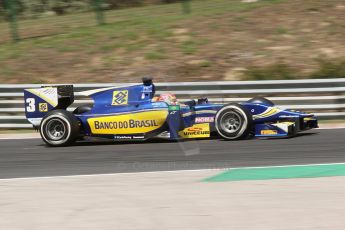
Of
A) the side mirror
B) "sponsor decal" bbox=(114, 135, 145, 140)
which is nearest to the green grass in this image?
the side mirror

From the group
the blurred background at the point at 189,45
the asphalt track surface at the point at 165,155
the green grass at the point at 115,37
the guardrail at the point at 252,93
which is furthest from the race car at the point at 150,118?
the green grass at the point at 115,37

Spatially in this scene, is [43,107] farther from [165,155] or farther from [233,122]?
[233,122]

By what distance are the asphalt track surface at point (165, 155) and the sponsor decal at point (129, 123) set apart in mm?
263

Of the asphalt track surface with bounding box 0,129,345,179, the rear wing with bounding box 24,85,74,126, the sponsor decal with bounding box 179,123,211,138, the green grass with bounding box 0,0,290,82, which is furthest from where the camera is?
the green grass with bounding box 0,0,290,82

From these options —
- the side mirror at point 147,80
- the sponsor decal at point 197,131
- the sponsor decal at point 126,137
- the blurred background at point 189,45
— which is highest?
the blurred background at point 189,45

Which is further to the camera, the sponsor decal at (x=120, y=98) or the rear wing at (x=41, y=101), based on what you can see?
the rear wing at (x=41, y=101)

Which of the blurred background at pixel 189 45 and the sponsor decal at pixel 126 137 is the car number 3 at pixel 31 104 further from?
the blurred background at pixel 189 45

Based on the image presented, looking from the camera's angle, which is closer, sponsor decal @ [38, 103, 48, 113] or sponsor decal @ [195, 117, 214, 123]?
sponsor decal @ [195, 117, 214, 123]

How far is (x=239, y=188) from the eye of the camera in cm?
713

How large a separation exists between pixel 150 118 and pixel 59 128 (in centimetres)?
162

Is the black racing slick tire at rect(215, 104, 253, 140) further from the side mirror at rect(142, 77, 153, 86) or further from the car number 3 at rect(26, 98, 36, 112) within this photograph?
the car number 3 at rect(26, 98, 36, 112)

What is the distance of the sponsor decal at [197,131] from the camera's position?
11.2 metres

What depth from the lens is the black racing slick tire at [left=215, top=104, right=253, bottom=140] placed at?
10781mm

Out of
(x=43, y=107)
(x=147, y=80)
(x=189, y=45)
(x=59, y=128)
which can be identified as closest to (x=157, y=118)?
(x=147, y=80)
